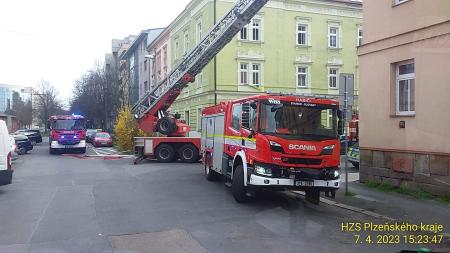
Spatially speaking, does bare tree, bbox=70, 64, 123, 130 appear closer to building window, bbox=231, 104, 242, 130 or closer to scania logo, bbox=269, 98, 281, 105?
building window, bbox=231, 104, 242, 130

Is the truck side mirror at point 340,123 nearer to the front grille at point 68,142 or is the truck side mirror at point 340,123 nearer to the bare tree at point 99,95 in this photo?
the front grille at point 68,142

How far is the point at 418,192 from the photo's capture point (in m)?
11.8

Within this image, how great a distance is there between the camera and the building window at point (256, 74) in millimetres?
36281

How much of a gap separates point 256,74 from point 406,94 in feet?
78.5

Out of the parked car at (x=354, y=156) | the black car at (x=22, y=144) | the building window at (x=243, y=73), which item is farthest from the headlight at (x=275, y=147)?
the building window at (x=243, y=73)

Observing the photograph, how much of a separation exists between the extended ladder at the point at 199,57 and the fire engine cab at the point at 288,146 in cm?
755

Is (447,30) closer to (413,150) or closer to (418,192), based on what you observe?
(413,150)

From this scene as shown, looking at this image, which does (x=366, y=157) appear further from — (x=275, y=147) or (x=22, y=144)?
(x=22, y=144)

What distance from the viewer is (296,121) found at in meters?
10.6

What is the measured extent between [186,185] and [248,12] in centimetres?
736

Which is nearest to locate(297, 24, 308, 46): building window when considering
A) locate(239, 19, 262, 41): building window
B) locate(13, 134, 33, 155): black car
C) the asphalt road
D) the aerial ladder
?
locate(239, 19, 262, 41): building window

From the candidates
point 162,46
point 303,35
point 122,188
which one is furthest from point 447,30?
point 162,46

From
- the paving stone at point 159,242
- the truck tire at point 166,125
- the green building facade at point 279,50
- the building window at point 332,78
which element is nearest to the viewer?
the paving stone at point 159,242

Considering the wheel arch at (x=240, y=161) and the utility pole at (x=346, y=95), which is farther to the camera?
the utility pole at (x=346, y=95)
